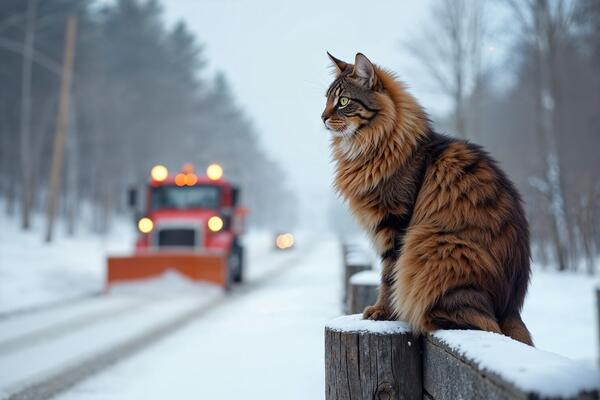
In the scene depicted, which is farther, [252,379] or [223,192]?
[223,192]

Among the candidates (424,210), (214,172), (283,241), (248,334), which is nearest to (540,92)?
(214,172)

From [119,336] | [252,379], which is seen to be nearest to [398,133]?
[252,379]

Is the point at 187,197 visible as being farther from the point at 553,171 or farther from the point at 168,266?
the point at 553,171

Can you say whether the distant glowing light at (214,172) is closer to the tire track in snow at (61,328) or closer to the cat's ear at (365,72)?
the tire track in snow at (61,328)

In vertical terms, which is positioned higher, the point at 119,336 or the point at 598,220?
the point at 598,220

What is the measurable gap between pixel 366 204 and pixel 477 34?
52.9ft

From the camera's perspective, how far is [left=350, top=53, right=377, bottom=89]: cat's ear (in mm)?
2949

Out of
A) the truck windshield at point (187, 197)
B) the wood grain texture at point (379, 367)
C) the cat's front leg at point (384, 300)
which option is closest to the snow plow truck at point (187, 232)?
the truck windshield at point (187, 197)

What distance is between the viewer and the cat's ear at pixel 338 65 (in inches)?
124

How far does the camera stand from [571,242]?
12.6 metres

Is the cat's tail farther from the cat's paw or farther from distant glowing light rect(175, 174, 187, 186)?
distant glowing light rect(175, 174, 187, 186)

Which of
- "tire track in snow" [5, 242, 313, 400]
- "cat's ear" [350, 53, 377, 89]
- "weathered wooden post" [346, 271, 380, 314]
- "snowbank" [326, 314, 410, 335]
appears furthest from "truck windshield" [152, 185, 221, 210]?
"snowbank" [326, 314, 410, 335]

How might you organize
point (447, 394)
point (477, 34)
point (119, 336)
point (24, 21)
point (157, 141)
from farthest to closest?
point (157, 141), point (24, 21), point (477, 34), point (119, 336), point (447, 394)

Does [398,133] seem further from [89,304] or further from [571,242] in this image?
[571,242]
